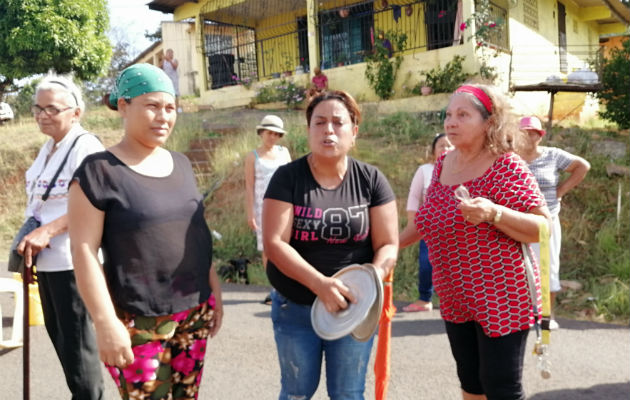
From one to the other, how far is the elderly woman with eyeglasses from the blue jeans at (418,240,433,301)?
3.59 m

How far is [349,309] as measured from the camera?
227cm

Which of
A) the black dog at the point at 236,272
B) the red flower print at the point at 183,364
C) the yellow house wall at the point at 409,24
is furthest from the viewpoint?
the yellow house wall at the point at 409,24

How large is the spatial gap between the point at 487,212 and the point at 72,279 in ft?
6.77

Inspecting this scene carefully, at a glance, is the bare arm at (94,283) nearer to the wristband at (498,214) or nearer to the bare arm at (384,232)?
the bare arm at (384,232)

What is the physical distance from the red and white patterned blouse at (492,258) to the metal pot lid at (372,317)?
0.59 m

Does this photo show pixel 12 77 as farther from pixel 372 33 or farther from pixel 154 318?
pixel 154 318

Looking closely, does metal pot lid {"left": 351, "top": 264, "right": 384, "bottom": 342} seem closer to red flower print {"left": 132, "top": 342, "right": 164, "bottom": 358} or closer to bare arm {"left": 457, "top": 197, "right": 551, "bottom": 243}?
bare arm {"left": 457, "top": 197, "right": 551, "bottom": 243}

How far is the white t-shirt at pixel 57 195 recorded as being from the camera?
2.77 meters

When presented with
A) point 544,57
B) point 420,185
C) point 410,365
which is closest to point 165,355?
point 410,365

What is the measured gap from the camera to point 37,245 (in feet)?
8.74

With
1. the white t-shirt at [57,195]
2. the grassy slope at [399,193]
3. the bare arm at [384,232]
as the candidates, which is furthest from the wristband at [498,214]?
the grassy slope at [399,193]

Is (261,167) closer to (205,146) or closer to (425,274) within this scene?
(425,274)

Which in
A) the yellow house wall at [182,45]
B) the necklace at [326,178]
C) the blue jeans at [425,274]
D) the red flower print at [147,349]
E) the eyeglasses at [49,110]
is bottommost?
the blue jeans at [425,274]

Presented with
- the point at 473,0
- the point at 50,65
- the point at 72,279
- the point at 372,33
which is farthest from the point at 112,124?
the point at 72,279
